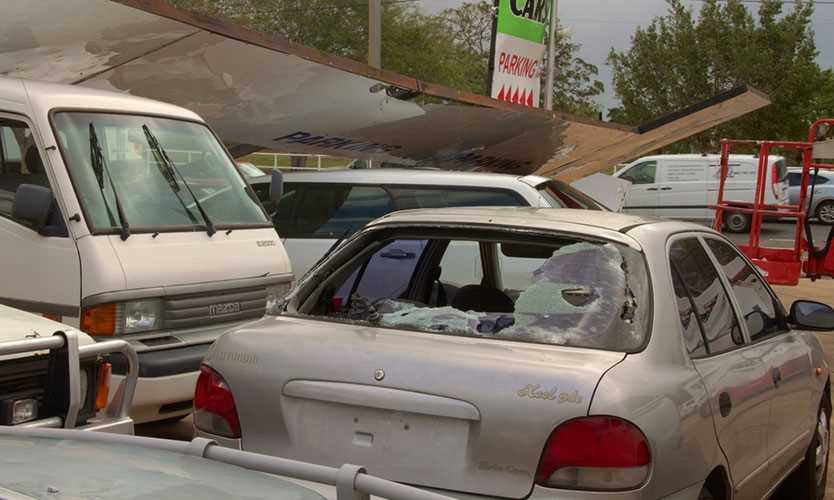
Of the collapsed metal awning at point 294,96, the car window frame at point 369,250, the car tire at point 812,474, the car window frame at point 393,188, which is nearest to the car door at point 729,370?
the car window frame at point 369,250

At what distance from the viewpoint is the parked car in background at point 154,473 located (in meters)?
2.54

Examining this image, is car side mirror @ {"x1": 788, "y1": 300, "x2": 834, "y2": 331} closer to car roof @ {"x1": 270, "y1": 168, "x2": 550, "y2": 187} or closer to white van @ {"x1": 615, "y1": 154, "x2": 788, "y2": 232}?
car roof @ {"x1": 270, "y1": 168, "x2": 550, "y2": 187}

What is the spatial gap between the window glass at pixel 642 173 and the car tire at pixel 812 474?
77.9 ft

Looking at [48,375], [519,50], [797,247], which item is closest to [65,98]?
[48,375]

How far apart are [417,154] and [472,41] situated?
3992 centimetres

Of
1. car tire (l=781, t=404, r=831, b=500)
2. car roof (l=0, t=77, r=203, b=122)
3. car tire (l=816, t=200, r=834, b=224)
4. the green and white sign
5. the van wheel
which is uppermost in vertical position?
the green and white sign

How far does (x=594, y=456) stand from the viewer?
12.1ft

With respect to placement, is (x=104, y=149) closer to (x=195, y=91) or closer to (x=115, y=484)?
(x=195, y=91)

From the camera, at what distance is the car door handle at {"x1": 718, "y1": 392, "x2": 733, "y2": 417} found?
431cm

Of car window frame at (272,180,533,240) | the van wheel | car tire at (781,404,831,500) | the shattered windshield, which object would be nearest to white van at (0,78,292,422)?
the shattered windshield

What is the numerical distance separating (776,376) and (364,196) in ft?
18.3

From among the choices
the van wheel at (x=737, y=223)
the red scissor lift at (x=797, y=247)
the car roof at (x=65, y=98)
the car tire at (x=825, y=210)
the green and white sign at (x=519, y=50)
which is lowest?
the van wheel at (x=737, y=223)

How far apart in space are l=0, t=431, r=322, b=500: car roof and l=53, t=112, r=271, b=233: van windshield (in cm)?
396

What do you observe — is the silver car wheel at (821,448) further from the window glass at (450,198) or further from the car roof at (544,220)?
the window glass at (450,198)
